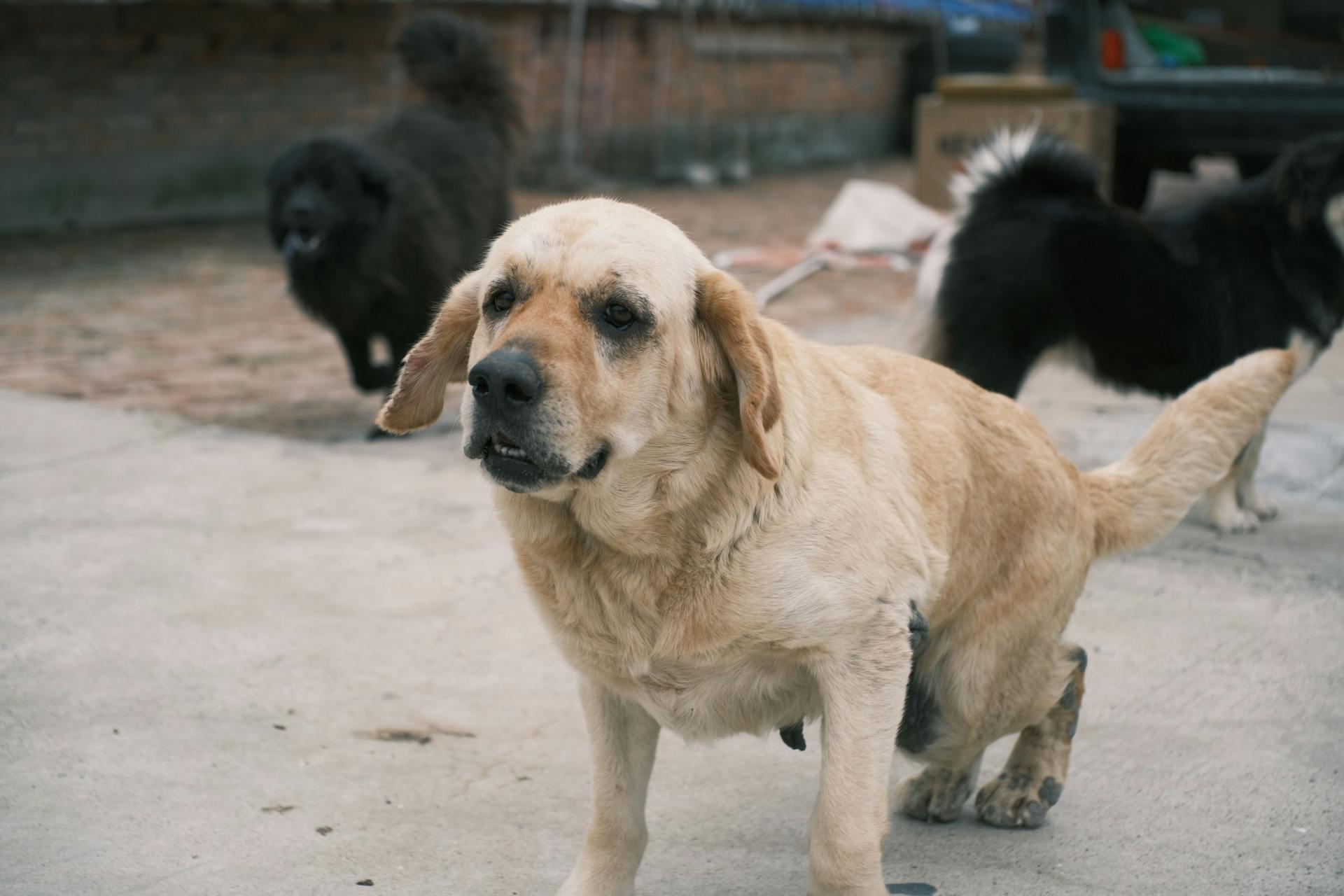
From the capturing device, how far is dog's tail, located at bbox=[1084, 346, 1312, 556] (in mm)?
3195

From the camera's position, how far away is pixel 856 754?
2.47 m

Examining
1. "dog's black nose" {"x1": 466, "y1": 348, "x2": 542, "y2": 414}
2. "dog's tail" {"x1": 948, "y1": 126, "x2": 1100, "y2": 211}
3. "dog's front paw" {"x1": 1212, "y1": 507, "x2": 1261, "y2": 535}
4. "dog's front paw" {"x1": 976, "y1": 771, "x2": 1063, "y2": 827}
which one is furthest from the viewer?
"dog's tail" {"x1": 948, "y1": 126, "x2": 1100, "y2": 211}

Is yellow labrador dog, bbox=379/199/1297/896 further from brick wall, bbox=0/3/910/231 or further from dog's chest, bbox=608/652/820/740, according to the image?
brick wall, bbox=0/3/910/231

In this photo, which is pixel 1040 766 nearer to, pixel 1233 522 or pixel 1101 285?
pixel 1233 522

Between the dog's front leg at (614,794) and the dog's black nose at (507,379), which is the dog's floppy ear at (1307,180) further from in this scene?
the dog's black nose at (507,379)

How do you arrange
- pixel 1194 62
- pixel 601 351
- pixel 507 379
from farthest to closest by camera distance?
pixel 1194 62 < pixel 601 351 < pixel 507 379

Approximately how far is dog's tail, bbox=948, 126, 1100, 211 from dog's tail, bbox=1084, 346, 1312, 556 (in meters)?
2.35

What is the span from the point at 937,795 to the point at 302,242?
4.53m

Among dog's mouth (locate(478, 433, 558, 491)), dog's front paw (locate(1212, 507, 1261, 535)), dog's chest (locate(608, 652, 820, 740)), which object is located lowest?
dog's front paw (locate(1212, 507, 1261, 535))

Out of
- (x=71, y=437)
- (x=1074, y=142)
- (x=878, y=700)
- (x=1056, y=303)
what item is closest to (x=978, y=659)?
(x=878, y=700)

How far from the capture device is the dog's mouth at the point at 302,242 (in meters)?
6.41

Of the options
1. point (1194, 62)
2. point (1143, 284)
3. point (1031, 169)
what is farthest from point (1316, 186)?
point (1194, 62)

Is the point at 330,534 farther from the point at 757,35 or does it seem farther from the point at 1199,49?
the point at 757,35

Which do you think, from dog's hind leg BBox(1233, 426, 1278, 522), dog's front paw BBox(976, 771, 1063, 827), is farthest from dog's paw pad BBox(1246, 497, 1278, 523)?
dog's front paw BBox(976, 771, 1063, 827)
